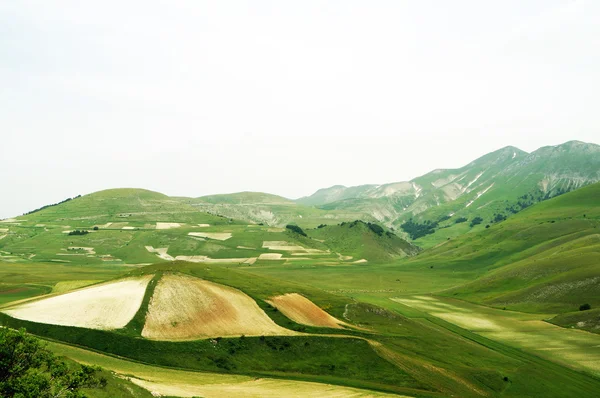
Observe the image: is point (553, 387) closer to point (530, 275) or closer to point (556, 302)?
point (556, 302)

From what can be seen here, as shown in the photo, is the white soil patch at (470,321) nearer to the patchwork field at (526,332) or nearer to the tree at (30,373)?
the patchwork field at (526,332)

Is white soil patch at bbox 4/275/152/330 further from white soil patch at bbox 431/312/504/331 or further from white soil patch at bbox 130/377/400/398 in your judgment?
white soil patch at bbox 431/312/504/331

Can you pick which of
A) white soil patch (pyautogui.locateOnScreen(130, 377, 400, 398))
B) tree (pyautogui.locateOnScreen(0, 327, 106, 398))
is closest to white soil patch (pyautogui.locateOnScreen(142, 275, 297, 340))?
white soil patch (pyautogui.locateOnScreen(130, 377, 400, 398))

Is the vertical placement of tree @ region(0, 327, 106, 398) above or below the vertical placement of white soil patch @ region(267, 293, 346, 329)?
above

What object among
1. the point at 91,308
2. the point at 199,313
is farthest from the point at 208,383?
the point at 91,308

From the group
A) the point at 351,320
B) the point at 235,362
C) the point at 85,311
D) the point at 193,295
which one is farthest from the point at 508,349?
the point at 85,311
